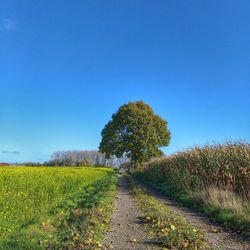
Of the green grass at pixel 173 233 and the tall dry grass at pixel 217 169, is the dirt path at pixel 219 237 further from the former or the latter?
the tall dry grass at pixel 217 169

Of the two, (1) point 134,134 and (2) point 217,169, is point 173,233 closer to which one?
(2) point 217,169

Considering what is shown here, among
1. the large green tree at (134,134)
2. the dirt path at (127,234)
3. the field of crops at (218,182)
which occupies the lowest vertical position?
the dirt path at (127,234)

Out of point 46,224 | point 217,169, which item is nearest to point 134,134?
point 217,169

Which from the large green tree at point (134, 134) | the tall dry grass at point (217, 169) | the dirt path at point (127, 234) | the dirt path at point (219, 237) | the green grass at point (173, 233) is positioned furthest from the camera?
the large green tree at point (134, 134)

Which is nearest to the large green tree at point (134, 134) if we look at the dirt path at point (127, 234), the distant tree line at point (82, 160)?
the distant tree line at point (82, 160)

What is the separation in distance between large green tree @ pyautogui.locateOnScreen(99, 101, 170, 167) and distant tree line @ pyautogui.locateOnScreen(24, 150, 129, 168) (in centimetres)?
3566

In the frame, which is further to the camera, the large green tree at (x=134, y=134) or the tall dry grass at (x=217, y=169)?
the large green tree at (x=134, y=134)

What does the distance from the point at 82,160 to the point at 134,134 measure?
56.8 metres

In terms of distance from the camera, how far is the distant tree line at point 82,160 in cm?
12291

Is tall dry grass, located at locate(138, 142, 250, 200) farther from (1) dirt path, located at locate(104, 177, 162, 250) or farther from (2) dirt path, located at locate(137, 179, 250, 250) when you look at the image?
(1) dirt path, located at locate(104, 177, 162, 250)

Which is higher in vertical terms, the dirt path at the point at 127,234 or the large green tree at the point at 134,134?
the large green tree at the point at 134,134

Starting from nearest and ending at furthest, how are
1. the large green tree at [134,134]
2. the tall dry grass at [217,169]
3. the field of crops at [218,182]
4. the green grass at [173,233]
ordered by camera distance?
the green grass at [173,233] < the field of crops at [218,182] < the tall dry grass at [217,169] < the large green tree at [134,134]

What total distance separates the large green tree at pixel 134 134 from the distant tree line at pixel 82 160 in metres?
35.7

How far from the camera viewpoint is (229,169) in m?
18.8
